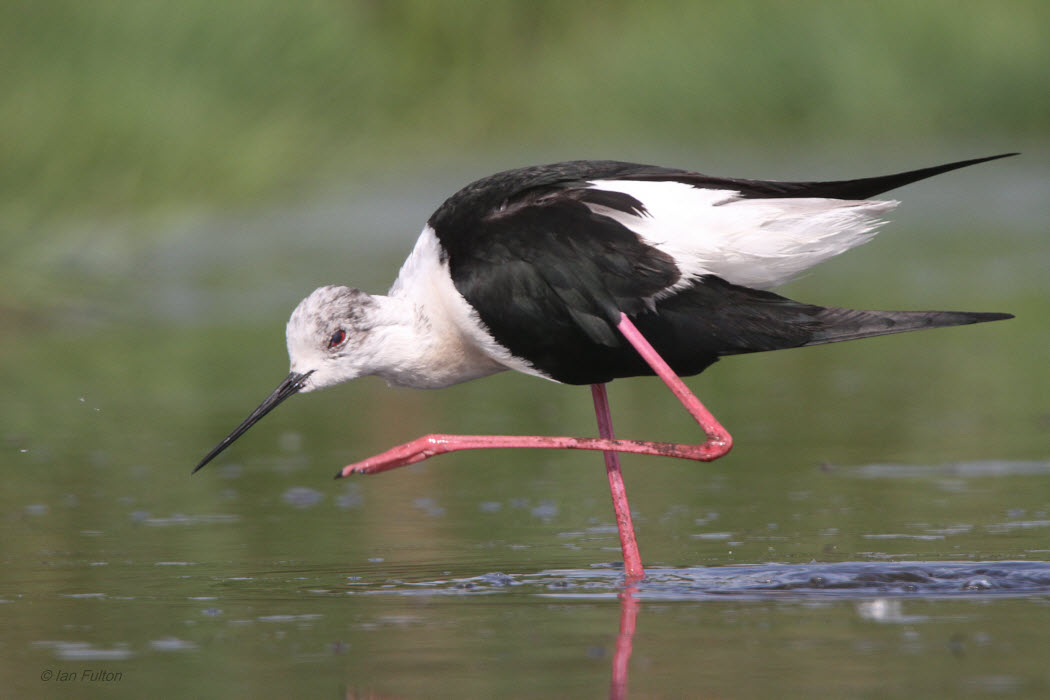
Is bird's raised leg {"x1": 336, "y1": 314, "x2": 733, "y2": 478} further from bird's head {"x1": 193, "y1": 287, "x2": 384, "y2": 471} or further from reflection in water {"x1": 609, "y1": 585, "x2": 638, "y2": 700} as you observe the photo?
reflection in water {"x1": 609, "y1": 585, "x2": 638, "y2": 700}

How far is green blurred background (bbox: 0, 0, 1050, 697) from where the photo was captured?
5.01 metres

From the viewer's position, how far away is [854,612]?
5055 millimetres

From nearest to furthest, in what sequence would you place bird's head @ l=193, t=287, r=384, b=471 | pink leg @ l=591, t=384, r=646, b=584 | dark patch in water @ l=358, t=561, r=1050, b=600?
dark patch in water @ l=358, t=561, r=1050, b=600
pink leg @ l=591, t=384, r=646, b=584
bird's head @ l=193, t=287, r=384, b=471

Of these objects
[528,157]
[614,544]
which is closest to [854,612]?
[614,544]

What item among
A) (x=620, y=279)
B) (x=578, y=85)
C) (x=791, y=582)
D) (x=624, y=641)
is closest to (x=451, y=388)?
(x=620, y=279)

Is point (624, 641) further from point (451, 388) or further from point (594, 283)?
point (451, 388)

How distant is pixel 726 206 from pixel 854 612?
1.32 m

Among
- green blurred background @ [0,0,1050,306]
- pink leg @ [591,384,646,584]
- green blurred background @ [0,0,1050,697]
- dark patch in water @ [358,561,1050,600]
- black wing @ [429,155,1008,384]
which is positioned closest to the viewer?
green blurred background @ [0,0,1050,697]

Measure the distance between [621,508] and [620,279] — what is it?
0.80m

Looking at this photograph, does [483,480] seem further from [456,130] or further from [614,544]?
[456,130]

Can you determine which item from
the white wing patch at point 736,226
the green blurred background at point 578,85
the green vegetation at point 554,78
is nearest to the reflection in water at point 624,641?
the white wing patch at point 736,226

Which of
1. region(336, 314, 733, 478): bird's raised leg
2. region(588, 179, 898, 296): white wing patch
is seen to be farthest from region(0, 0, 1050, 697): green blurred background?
region(588, 179, 898, 296): white wing patch

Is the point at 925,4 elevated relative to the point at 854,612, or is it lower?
elevated

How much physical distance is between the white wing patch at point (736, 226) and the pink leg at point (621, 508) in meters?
0.74
